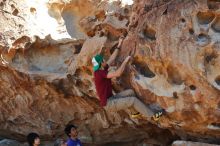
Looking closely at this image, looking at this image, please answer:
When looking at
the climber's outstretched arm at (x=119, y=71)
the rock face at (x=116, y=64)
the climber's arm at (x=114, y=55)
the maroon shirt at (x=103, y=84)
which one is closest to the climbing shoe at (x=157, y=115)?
the rock face at (x=116, y=64)

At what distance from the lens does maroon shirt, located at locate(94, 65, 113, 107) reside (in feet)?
22.6

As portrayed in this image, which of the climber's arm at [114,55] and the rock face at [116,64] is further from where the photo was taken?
the climber's arm at [114,55]

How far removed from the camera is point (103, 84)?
6984 mm

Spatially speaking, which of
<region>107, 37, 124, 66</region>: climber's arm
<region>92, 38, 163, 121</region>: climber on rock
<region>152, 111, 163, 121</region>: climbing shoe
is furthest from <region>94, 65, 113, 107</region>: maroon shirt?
<region>152, 111, 163, 121</region>: climbing shoe

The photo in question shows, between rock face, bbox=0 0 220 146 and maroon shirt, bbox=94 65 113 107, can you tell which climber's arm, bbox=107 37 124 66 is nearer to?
rock face, bbox=0 0 220 146

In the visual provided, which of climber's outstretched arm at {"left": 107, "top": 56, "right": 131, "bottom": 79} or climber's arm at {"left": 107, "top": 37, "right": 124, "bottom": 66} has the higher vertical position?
climber's arm at {"left": 107, "top": 37, "right": 124, "bottom": 66}

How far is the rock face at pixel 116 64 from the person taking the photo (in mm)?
6730

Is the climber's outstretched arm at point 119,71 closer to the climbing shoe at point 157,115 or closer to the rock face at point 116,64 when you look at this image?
the rock face at point 116,64

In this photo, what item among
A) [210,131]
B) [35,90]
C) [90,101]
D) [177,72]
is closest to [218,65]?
[177,72]

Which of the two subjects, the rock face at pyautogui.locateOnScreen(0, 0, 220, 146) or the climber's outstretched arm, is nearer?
the rock face at pyautogui.locateOnScreen(0, 0, 220, 146)

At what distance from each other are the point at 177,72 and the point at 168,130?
1.82 metres

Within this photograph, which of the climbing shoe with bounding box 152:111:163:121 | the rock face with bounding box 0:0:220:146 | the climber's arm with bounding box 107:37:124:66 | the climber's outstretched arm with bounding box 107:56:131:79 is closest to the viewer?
the rock face with bounding box 0:0:220:146

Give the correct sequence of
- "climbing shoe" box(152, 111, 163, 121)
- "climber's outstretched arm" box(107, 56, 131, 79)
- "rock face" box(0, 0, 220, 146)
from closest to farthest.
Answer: "rock face" box(0, 0, 220, 146) < "climber's outstretched arm" box(107, 56, 131, 79) < "climbing shoe" box(152, 111, 163, 121)

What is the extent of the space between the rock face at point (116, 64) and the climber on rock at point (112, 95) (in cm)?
17
